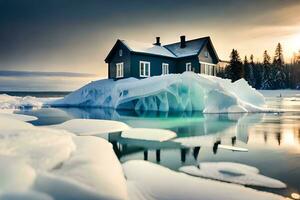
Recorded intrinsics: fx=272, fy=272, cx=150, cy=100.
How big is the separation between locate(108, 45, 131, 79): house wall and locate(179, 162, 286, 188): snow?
74.4ft

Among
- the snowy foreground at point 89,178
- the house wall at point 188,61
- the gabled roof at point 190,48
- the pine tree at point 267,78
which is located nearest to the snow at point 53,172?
the snowy foreground at point 89,178

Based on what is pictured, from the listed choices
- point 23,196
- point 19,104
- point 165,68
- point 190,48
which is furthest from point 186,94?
point 23,196

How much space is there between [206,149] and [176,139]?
5.88ft

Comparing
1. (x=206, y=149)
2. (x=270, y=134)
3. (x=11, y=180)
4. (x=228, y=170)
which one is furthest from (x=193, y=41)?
(x=11, y=180)

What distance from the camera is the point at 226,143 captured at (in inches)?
354

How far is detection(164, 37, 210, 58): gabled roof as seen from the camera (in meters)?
30.4

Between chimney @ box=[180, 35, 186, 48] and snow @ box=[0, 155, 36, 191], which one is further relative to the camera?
chimney @ box=[180, 35, 186, 48]

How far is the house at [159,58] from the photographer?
92.9ft

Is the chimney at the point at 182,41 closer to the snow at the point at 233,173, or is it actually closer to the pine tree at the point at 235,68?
the pine tree at the point at 235,68

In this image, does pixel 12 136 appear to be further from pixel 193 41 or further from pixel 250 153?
pixel 193 41

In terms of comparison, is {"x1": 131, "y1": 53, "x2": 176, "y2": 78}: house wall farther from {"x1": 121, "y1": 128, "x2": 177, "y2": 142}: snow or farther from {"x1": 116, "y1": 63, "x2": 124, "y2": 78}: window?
{"x1": 121, "y1": 128, "x2": 177, "y2": 142}: snow

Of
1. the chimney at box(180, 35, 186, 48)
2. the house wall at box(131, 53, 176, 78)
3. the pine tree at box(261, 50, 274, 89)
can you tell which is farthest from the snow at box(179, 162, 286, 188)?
the pine tree at box(261, 50, 274, 89)

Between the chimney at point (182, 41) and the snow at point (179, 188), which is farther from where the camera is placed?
the chimney at point (182, 41)

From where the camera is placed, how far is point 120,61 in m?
29.5
